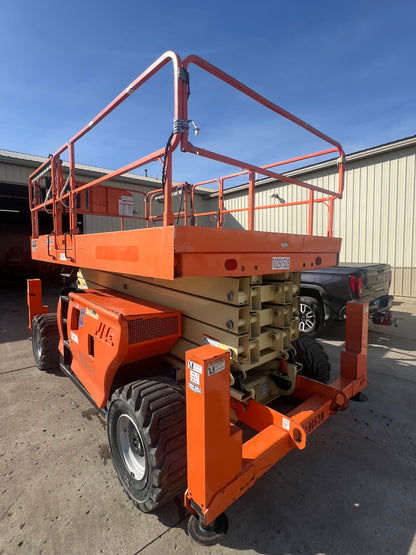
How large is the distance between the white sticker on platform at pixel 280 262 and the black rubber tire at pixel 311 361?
4.80 ft

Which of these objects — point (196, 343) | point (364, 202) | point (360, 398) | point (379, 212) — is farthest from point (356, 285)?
point (364, 202)

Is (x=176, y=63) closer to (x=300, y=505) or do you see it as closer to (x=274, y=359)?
(x=274, y=359)

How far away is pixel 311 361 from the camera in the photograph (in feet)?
11.2

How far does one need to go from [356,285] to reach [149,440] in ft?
15.8

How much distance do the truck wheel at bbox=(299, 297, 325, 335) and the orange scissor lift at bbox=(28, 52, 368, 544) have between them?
127 inches

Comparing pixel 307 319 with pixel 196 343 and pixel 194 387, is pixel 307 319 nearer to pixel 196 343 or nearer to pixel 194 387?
pixel 196 343

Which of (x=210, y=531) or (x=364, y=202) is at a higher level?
(x=364, y=202)

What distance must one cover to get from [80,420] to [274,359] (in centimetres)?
223

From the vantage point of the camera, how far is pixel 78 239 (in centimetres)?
309

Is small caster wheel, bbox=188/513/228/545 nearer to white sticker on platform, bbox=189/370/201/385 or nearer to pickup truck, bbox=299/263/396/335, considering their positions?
white sticker on platform, bbox=189/370/201/385

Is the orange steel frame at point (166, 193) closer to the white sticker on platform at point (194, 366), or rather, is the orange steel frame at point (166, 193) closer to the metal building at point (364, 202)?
the white sticker on platform at point (194, 366)

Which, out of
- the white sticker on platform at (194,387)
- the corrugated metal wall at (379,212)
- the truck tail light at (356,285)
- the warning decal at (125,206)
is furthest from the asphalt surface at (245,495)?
the corrugated metal wall at (379,212)

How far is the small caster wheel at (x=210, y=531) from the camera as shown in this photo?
1914 millimetres

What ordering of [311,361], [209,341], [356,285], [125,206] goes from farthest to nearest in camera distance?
[356,285] → [125,206] → [311,361] → [209,341]
